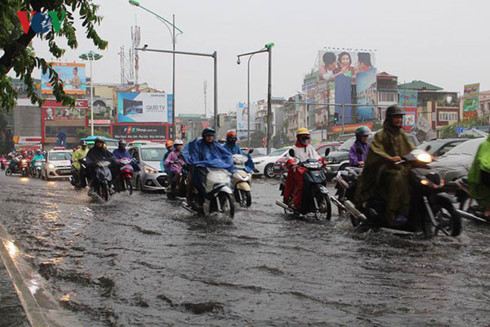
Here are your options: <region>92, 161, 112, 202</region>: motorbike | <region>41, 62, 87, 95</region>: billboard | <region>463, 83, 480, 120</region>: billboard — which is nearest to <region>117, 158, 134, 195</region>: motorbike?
<region>92, 161, 112, 202</region>: motorbike

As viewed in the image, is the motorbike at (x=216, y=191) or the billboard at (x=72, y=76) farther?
the billboard at (x=72, y=76)

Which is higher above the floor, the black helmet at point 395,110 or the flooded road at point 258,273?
the black helmet at point 395,110

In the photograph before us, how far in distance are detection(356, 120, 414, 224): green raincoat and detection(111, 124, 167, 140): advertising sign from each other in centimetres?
8851

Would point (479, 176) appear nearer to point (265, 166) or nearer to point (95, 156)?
point (95, 156)

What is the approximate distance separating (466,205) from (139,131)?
3474 inches

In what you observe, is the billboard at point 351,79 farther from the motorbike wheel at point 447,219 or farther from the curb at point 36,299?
the curb at point 36,299

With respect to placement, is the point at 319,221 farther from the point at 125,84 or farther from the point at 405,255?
the point at 125,84

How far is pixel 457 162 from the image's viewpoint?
11.4 meters

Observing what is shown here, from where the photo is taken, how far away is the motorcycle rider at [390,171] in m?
7.05

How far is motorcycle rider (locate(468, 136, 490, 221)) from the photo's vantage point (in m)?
6.94

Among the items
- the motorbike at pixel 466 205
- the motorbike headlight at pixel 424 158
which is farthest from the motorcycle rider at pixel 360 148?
the motorbike headlight at pixel 424 158

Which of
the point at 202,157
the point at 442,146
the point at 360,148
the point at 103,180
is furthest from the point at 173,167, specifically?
the point at 442,146

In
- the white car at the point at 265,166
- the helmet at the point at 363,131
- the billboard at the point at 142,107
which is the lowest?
the white car at the point at 265,166

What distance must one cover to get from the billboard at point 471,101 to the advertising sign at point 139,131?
148 ft
